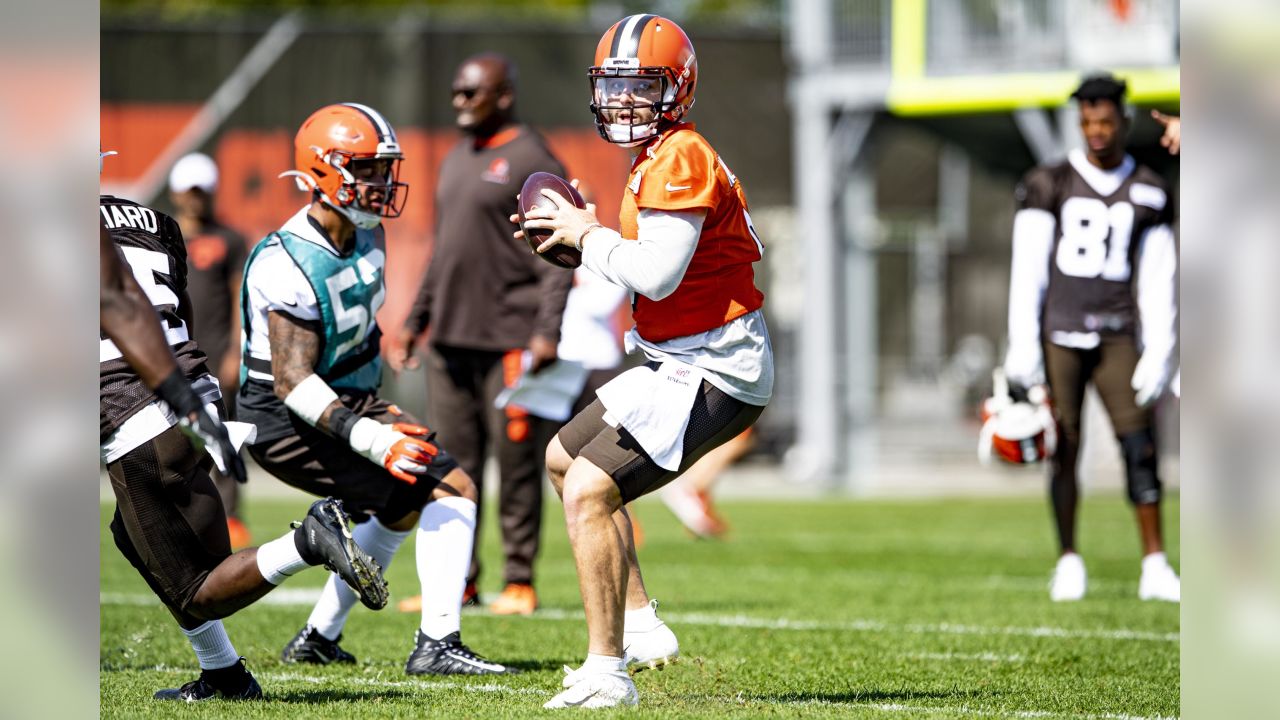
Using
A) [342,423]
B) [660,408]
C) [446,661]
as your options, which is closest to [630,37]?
[660,408]

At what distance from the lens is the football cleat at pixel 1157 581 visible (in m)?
8.14

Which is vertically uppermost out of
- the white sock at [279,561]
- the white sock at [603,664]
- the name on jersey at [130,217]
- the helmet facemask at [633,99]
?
the helmet facemask at [633,99]

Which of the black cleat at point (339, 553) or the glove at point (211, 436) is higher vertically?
the glove at point (211, 436)

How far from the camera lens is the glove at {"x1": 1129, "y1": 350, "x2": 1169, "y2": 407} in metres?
8.05

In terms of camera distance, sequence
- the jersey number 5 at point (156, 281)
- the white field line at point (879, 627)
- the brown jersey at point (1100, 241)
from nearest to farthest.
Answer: the jersey number 5 at point (156, 281)
the white field line at point (879, 627)
the brown jersey at point (1100, 241)

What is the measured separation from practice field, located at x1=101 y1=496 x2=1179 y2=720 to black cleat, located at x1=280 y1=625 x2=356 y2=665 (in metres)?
0.07

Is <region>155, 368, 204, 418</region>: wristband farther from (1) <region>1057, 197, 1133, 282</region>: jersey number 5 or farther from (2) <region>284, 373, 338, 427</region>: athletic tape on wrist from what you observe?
(1) <region>1057, 197, 1133, 282</region>: jersey number 5

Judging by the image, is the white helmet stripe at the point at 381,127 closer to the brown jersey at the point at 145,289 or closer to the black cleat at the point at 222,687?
the brown jersey at the point at 145,289

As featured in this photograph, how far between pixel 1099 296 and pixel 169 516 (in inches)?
199

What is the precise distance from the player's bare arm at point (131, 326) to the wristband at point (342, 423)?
145 centimetres

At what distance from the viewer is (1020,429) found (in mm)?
8211

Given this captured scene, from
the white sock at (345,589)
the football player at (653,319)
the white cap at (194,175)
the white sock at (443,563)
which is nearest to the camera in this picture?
the football player at (653,319)

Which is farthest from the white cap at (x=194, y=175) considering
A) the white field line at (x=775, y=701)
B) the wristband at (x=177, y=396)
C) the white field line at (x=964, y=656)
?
the wristband at (x=177, y=396)
